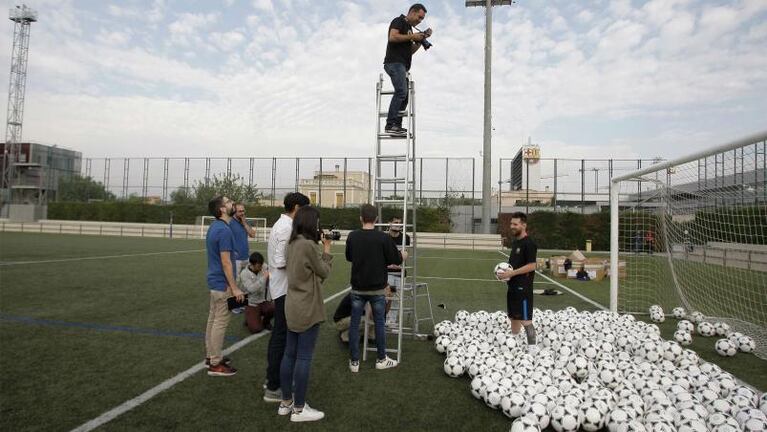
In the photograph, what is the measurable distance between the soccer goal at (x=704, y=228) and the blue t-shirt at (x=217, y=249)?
249 inches

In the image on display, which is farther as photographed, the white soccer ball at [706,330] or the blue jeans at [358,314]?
the white soccer ball at [706,330]

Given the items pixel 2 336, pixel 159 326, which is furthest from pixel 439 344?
pixel 2 336

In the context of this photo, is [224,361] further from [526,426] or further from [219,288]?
[526,426]

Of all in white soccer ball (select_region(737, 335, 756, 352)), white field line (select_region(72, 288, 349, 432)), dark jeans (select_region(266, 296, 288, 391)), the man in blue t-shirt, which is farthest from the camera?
white soccer ball (select_region(737, 335, 756, 352))

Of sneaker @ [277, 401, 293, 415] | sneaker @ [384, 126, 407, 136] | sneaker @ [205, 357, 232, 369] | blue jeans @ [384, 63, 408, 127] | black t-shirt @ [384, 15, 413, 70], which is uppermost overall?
black t-shirt @ [384, 15, 413, 70]

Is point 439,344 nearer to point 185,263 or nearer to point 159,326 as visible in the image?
point 159,326

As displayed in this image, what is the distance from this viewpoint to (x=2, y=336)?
614 centimetres

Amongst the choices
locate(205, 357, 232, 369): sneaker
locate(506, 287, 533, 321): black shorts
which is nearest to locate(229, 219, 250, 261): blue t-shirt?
locate(205, 357, 232, 369): sneaker

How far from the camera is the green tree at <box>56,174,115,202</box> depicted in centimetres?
4941

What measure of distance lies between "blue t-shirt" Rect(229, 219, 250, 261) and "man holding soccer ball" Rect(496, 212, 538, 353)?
4.54m

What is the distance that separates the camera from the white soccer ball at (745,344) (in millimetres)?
6254

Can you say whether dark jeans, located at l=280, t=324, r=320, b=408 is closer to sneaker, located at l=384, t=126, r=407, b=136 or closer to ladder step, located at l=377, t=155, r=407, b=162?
ladder step, located at l=377, t=155, r=407, b=162

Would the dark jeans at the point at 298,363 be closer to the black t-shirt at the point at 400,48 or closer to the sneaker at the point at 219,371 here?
the sneaker at the point at 219,371

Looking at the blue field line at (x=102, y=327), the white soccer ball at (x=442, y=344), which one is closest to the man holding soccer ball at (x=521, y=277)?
the white soccer ball at (x=442, y=344)
